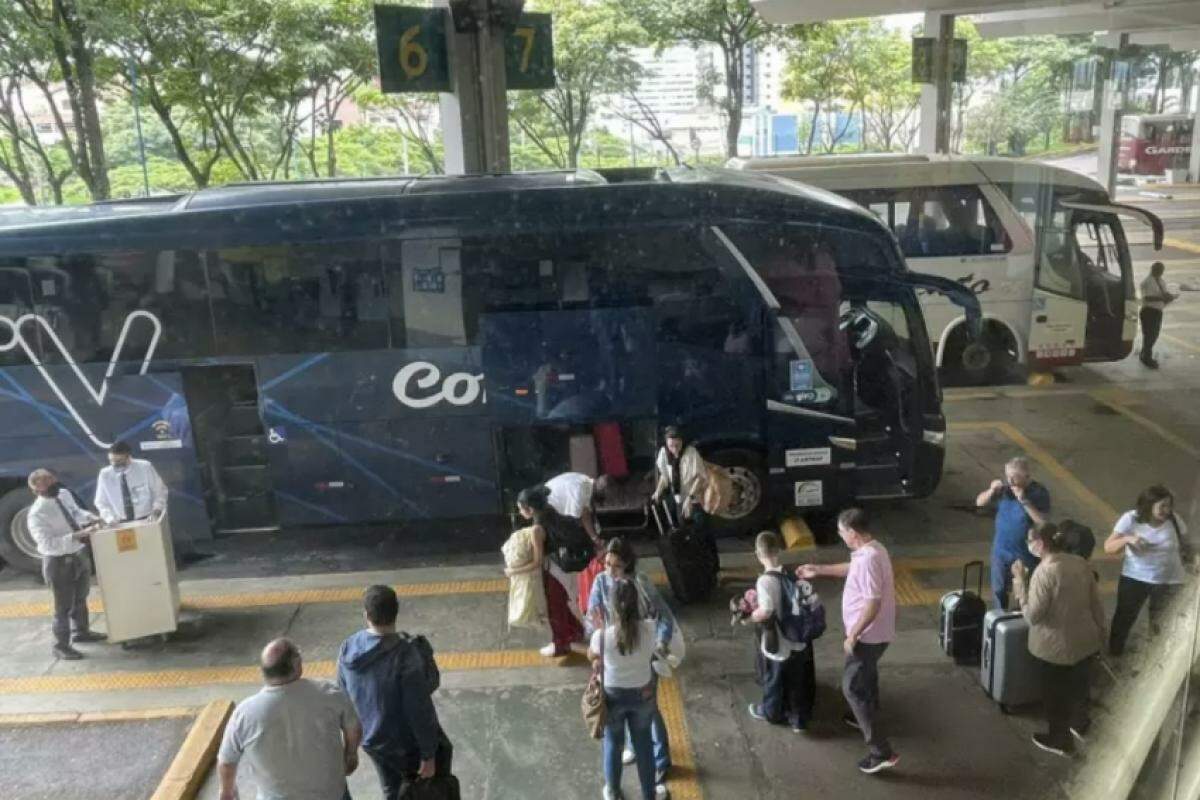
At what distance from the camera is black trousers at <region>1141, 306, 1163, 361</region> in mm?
10703

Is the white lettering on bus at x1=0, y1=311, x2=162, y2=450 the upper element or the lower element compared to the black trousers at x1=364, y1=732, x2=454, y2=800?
upper

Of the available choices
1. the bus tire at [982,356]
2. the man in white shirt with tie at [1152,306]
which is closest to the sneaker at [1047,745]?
the bus tire at [982,356]

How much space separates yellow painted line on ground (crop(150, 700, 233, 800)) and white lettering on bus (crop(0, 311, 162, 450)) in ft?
7.61

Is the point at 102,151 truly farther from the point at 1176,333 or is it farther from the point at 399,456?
the point at 1176,333

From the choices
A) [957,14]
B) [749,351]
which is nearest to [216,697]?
[749,351]

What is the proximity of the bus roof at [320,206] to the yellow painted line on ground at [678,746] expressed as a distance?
310 centimetres

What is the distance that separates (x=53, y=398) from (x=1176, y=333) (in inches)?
476

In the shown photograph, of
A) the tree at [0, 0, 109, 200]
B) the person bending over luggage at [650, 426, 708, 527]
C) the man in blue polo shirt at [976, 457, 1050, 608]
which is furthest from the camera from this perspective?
the tree at [0, 0, 109, 200]

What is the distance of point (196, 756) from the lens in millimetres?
4461

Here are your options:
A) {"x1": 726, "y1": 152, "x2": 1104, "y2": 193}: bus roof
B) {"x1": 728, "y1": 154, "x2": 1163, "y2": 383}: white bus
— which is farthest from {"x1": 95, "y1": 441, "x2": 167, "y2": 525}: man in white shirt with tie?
{"x1": 728, "y1": 154, "x2": 1163, "y2": 383}: white bus

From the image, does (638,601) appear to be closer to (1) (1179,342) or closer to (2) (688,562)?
(2) (688,562)

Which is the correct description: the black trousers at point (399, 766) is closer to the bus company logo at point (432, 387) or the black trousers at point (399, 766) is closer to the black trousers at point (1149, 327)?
the bus company logo at point (432, 387)

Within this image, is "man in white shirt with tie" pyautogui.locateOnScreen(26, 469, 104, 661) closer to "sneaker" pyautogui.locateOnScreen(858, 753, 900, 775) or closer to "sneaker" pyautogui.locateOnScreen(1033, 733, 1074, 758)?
"sneaker" pyautogui.locateOnScreen(858, 753, 900, 775)

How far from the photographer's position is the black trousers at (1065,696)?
392cm
